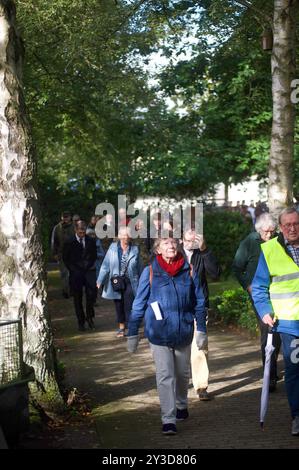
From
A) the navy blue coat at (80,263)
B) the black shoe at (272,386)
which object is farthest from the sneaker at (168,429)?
the navy blue coat at (80,263)

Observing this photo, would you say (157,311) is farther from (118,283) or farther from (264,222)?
(118,283)

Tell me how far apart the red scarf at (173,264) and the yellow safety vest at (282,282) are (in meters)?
0.83

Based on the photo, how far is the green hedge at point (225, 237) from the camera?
2108 cm

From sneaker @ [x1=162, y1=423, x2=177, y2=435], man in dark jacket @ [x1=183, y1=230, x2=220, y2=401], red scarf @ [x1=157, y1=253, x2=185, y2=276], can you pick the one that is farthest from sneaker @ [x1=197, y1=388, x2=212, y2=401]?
red scarf @ [x1=157, y1=253, x2=185, y2=276]

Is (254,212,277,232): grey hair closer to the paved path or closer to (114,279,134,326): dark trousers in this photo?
the paved path

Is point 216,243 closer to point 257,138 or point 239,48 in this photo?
point 257,138

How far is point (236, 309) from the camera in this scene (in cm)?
1418

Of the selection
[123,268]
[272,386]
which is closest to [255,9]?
[123,268]

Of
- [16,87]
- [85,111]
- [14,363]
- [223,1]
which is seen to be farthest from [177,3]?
[14,363]

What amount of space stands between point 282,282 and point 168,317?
3.59ft

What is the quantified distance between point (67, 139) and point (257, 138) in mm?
5301

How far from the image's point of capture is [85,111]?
1983 cm

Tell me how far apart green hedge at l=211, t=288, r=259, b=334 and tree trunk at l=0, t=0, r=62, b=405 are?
205 inches

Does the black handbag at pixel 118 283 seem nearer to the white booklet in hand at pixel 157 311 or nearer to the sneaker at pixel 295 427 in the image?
the white booklet in hand at pixel 157 311
